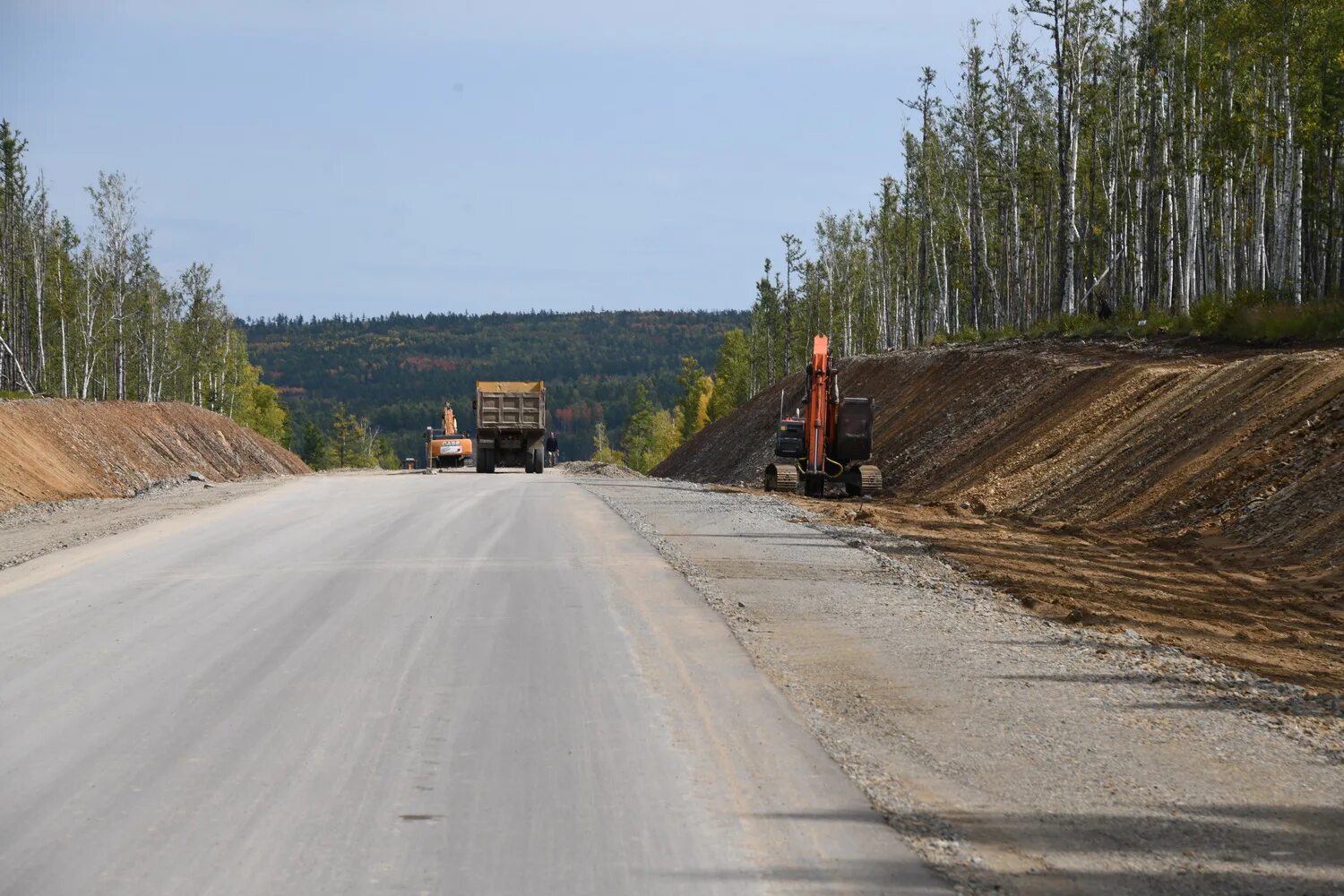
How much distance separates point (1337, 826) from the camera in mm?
5855

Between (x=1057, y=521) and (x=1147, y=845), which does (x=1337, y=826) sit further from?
(x=1057, y=521)

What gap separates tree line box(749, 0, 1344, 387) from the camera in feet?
Answer: 129

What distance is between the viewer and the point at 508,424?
48.0 metres

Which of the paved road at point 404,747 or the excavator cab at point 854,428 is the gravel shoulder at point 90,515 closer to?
the paved road at point 404,747

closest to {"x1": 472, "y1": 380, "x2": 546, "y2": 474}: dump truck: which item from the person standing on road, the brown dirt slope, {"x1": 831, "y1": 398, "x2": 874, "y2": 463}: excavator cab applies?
the person standing on road

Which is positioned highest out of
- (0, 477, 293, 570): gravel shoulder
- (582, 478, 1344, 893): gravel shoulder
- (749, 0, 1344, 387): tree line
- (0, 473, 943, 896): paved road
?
(749, 0, 1344, 387): tree line

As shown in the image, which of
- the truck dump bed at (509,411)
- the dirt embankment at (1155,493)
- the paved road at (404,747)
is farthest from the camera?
the truck dump bed at (509,411)

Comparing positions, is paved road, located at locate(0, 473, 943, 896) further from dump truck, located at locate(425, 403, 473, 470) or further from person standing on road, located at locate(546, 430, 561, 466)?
dump truck, located at locate(425, 403, 473, 470)

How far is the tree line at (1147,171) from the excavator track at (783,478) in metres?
10.6

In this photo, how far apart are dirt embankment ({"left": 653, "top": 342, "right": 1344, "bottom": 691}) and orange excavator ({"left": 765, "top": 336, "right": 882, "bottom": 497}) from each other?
1.21m

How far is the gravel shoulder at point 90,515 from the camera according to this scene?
56.7 feet

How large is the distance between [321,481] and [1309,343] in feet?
75.9

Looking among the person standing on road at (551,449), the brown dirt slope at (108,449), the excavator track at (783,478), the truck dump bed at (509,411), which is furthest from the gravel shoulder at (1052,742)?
the person standing on road at (551,449)

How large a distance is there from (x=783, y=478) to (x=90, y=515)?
14.2 m
